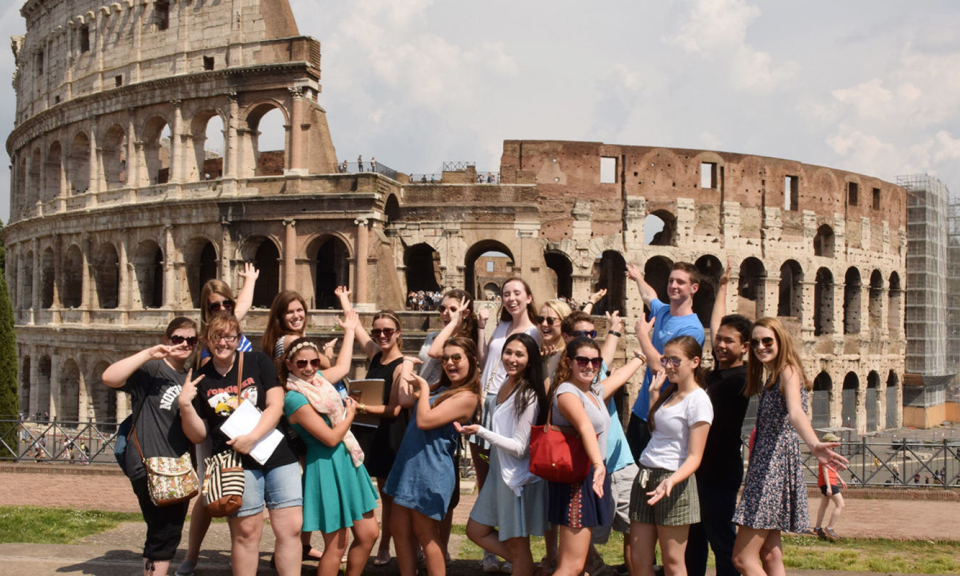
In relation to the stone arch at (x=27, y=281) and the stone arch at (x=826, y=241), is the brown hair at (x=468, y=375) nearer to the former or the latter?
the stone arch at (x=826, y=241)

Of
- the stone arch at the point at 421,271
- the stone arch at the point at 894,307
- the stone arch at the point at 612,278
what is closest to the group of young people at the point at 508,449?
the stone arch at the point at 421,271

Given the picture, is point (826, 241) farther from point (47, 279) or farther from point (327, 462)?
point (327, 462)

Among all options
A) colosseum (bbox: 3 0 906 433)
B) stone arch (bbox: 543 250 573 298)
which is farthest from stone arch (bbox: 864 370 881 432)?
stone arch (bbox: 543 250 573 298)

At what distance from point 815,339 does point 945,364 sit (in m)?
12.2

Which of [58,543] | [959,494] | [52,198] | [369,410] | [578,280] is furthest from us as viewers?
[52,198]

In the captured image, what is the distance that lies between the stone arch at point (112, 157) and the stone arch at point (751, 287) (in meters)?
22.4

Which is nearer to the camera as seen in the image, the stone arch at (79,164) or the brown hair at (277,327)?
the brown hair at (277,327)

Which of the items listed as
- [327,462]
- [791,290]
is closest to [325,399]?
[327,462]

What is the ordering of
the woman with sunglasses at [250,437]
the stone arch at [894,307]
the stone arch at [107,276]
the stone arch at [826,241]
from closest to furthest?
the woman with sunglasses at [250,437]
the stone arch at [107,276]
the stone arch at [826,241]
the stone arch at [894,307]

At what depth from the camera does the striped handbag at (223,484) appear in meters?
5.24

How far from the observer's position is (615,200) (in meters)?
28.3

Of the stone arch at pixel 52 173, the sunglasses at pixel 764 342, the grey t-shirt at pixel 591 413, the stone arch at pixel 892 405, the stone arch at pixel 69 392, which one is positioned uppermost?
the stone arch at pixel 52 173

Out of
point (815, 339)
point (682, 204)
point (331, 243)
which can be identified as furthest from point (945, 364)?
point (331, 243)

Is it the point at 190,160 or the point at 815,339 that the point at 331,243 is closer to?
the point at 190,160
